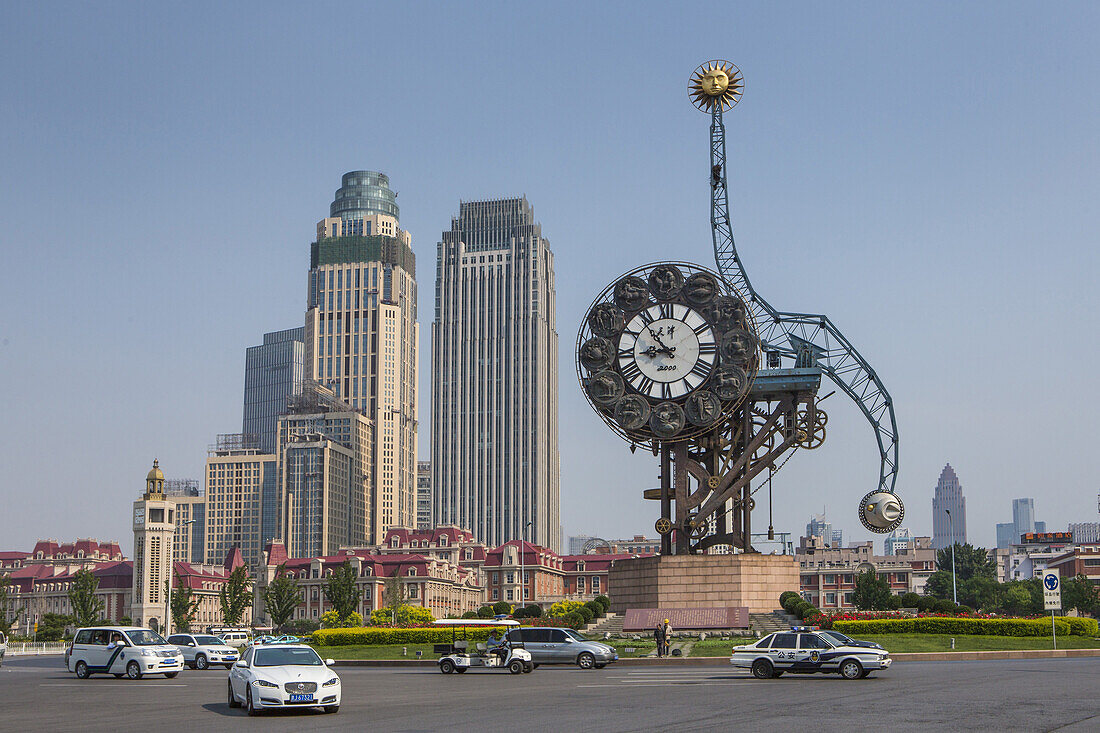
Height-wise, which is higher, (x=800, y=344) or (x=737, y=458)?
(x=800, y=344)

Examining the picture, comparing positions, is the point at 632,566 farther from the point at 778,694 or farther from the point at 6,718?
the point at 6,718

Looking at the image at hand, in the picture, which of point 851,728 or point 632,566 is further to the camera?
point 632,566

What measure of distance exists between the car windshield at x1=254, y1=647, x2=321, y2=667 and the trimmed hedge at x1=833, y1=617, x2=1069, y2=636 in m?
Answer: 34.2

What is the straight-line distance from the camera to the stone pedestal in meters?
62.8

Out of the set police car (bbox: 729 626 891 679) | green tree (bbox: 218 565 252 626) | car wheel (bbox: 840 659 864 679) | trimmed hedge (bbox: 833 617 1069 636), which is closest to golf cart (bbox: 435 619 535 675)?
police car (bbox: 729 626 891 679)

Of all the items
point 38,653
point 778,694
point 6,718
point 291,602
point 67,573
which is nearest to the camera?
point 6,718

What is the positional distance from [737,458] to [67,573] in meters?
143

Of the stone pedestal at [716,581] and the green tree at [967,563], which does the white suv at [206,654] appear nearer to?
the stone pedestal at [716,581]

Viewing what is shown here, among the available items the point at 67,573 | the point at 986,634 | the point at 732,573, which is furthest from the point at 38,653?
the point at 67,573

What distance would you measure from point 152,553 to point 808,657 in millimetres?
129553

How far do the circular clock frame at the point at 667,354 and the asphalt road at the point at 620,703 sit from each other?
88.1 ft

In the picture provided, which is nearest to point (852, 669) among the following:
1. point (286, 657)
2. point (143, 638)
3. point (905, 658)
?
point (905, 658)

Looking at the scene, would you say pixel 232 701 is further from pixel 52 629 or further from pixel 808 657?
pixel 52 629

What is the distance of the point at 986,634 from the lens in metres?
54.5
